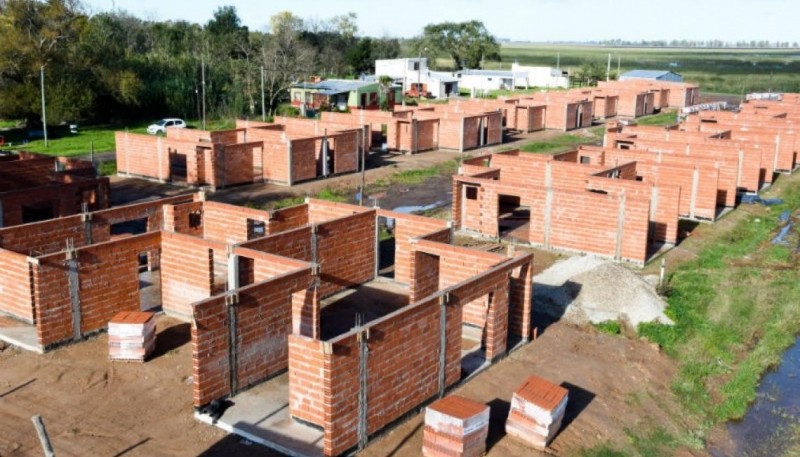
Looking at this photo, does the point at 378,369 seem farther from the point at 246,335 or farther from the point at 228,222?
the point at 228,222

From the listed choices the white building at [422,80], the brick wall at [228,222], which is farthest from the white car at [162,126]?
the white building at [422,80]

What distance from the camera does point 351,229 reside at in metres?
19.9

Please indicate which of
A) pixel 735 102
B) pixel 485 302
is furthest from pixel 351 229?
pixel 735 102

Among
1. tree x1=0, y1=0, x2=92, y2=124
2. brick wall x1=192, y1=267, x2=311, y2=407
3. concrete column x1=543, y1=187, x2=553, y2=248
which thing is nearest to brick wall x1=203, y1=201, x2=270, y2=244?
brick wall x1=192, y1=267, x2=311, y2=407

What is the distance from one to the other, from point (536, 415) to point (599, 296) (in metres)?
6.99

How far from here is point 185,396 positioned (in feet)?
45.8

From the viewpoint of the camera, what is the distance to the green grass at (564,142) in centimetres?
4716

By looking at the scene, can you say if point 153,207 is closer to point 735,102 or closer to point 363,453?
point 363,453

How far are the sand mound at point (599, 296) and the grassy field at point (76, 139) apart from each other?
27372 millimetres

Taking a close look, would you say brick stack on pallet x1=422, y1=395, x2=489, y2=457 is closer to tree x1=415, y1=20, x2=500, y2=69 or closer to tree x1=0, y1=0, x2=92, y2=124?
tree x1=0, y1=0, x2=92, y2=124

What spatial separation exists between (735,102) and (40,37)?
208ft

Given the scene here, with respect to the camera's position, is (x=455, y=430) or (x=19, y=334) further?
(x=19, y=334)

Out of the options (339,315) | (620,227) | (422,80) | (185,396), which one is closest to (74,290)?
(185,396)

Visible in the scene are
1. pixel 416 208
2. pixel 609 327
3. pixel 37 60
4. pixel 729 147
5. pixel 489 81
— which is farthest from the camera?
pixel 489 81
